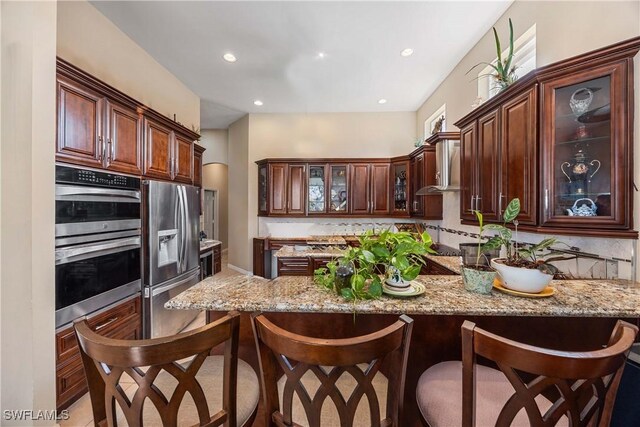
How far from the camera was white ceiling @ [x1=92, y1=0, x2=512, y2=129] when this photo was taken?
95.8 inches

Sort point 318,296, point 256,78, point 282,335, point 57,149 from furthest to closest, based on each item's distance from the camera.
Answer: point 256,78 → point 57,149 → point 318,296 → point 282,335

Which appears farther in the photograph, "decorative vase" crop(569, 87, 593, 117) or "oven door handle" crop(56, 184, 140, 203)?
"oven door handle" crop(56, 184, 140, 203)

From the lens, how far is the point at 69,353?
176 cm

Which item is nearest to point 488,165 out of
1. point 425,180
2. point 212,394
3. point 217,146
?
point 425,180

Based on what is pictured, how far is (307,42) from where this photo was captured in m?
2.91

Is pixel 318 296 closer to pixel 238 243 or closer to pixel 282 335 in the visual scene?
pixel 282 335

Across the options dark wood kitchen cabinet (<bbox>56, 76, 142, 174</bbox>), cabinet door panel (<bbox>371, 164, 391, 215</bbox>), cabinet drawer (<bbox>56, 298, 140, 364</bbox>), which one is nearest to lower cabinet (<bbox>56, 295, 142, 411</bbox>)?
cabinet drawer (<bbox>56, 298, 140, 364</bbox>)

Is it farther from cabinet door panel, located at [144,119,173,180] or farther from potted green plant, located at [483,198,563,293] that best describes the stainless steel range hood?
cabinet door panel, located at [144,119,173,180]

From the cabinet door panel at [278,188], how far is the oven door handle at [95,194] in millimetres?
2553

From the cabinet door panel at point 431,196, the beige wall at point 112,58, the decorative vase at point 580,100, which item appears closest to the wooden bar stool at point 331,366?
the decorative vase at point 580,100

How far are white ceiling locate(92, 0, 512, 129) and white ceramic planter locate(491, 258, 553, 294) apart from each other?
246 cm

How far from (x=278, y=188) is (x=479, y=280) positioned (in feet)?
12.7

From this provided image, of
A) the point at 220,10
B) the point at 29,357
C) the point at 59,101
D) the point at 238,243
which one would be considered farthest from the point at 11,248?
the point at 238,243

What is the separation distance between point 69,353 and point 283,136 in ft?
14.3
